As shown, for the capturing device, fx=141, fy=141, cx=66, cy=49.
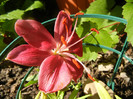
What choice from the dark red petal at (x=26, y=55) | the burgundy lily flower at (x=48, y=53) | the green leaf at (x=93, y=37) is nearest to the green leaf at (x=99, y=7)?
the green leaf at (x=93, y=37)

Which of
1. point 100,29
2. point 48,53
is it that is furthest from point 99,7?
point 48,53

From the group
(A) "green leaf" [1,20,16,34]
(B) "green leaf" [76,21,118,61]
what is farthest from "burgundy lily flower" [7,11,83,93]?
(A) "green leaf" [1,20,16,34]

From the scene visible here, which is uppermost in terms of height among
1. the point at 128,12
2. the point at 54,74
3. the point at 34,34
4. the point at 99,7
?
the point at 99,7

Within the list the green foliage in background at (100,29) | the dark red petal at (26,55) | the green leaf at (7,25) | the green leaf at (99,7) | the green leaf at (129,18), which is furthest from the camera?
the green leaf at (7,25)

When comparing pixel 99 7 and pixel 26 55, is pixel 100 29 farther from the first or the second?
pixel 26 55

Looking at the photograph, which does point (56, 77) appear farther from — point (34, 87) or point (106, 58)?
point (106, 58)

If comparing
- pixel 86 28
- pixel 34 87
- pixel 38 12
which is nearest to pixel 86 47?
pixel 86 28

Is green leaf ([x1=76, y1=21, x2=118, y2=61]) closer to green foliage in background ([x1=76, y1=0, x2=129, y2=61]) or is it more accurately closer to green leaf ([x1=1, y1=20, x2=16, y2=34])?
green foliage in background ([x1=76, y1=0, x2=129, y2=61])

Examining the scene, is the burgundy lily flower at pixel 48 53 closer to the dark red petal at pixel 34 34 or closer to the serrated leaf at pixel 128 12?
the dark red petal at pixel 34 34
